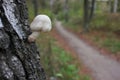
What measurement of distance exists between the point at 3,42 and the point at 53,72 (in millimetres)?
5594

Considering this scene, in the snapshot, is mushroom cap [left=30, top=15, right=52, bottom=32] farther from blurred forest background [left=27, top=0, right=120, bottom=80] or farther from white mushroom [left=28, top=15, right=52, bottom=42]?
blurred forest background [left=27, top=0, right=120, bottom=80]

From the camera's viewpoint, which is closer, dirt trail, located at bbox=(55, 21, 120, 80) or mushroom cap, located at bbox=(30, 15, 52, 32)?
mushroom cap, located at bbox=(30, 15, 52, 32)

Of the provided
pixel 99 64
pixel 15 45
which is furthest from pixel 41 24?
pixel 99 64

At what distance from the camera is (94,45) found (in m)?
16.4

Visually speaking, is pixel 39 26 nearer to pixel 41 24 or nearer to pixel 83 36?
pixel 41 24

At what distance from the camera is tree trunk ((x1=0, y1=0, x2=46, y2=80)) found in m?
2.22

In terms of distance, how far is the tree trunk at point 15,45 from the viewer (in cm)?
222

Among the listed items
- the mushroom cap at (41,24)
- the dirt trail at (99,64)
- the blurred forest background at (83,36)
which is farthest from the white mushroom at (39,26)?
the dirt trail at (99,64)

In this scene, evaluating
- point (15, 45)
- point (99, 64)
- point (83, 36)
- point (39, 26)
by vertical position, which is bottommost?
point (83, 36)

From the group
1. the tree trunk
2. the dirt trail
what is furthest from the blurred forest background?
the tree trunk

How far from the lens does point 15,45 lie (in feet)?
7.55

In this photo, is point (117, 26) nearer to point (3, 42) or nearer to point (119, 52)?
point (119, 52)

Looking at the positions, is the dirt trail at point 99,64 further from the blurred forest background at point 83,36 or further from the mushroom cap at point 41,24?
the mushroom cap at point 41,24

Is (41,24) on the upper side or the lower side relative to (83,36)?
upper
